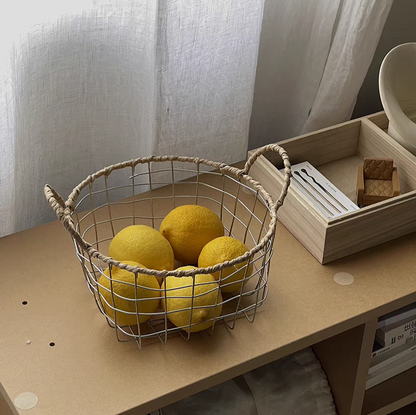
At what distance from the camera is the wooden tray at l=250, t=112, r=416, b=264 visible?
102cm

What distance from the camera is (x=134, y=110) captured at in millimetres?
1137

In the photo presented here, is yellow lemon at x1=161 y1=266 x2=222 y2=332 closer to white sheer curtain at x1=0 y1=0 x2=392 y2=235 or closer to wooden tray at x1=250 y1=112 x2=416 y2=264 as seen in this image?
wooden tray at x1=250 y1=112 x2=416 y2=264

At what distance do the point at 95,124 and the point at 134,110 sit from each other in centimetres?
7

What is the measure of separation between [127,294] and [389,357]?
61 centimetres

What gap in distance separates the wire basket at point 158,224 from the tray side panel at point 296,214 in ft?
0.11

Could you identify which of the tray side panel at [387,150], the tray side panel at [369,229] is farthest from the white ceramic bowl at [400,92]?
Answer: the tray side panel at [369,229]

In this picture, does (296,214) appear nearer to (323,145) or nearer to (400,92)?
(323,145)

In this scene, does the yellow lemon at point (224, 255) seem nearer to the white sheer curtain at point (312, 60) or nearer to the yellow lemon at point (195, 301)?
the yellow lemon at point (195, 301)

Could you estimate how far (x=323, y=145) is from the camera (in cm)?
124

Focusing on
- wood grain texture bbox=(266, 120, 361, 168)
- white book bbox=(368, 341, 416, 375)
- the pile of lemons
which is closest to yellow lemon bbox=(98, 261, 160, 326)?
the pile of lemons

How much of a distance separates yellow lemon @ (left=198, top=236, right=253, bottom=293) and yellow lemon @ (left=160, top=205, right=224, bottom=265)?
32 mm

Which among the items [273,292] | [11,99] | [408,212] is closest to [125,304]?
[273,292]

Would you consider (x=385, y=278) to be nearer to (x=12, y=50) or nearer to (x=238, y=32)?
(x=238, y=32)

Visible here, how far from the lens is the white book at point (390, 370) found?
122cm
